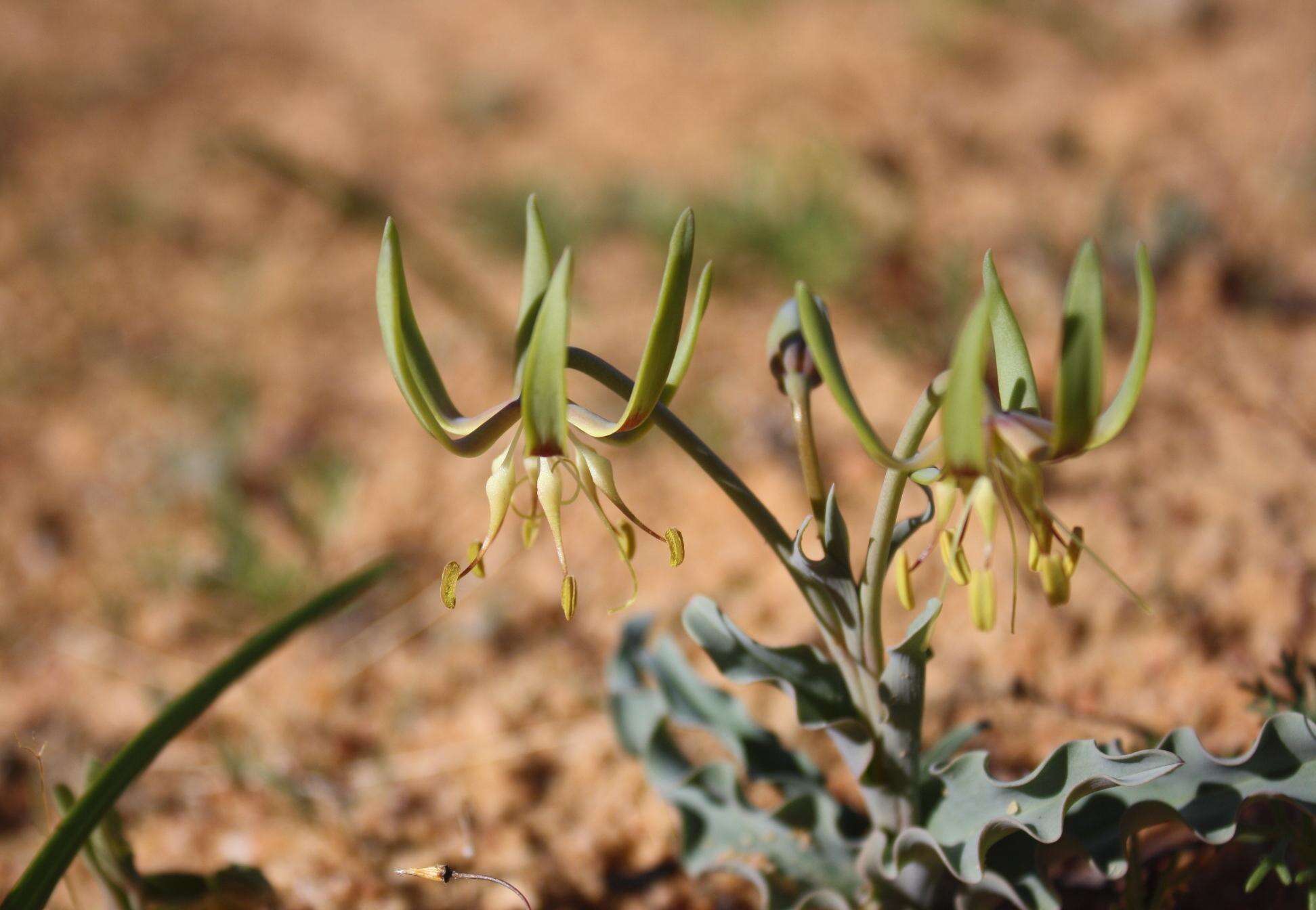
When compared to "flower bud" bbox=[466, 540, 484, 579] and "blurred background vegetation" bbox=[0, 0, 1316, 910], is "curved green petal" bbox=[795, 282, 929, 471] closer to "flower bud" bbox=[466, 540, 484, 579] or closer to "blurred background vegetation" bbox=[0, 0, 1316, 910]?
"flower bud" bbox=[466, 540, 484, 579]

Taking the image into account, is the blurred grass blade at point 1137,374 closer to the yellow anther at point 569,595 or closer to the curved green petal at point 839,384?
the curved green petal at point 839,384

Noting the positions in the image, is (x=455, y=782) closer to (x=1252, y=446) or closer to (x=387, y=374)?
(x=387, y=374)

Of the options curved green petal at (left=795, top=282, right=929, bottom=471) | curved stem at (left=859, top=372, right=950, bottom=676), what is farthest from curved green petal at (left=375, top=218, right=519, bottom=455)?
curved stem at (left=859, top=372, right=950, bottom=676)

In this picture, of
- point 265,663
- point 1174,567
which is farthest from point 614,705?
point 1174,567

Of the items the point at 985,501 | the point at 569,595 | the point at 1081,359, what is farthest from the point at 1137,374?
the point at 569,595

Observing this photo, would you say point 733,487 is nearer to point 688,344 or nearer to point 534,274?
point 688,344
